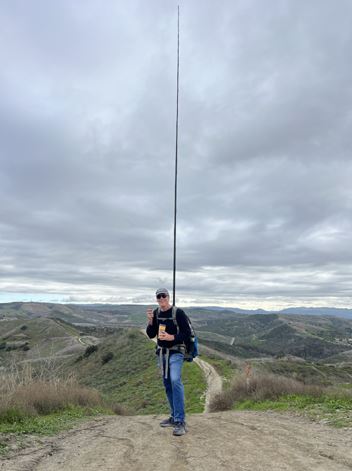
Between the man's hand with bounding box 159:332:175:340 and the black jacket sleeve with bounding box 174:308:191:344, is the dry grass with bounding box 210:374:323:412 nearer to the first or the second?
the black jacket sleeve with bounding box 174:308:191:344

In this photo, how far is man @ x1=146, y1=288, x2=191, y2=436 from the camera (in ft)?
22.1

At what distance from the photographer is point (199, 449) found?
530 cm

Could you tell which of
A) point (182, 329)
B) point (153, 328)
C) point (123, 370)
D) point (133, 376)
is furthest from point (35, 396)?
point (123, 370)

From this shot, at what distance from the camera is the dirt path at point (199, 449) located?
4.61 metres

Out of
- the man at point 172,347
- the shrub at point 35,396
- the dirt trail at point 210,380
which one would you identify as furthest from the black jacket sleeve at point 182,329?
the dirt trail at point 210,380

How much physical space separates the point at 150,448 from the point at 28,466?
151 cm

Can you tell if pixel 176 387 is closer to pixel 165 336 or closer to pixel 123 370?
pixel 165 336

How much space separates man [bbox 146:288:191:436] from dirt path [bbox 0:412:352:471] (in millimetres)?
432

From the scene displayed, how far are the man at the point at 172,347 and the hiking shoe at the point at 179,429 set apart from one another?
7cm

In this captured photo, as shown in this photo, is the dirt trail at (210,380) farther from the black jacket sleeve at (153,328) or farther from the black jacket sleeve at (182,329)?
the black jacket sleeve at (182,329)

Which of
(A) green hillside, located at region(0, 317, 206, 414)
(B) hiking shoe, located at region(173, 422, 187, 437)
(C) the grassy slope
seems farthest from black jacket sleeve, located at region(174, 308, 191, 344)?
(C) the grassy slope

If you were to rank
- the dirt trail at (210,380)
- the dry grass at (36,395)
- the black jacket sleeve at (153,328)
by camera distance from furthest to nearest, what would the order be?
the dirt trail at (210,380), the dry grass at (36,395), the black jacket sleeve at (153,328)

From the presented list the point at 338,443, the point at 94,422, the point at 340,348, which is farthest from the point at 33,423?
the point at 340,348

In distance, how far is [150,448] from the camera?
546 cm
